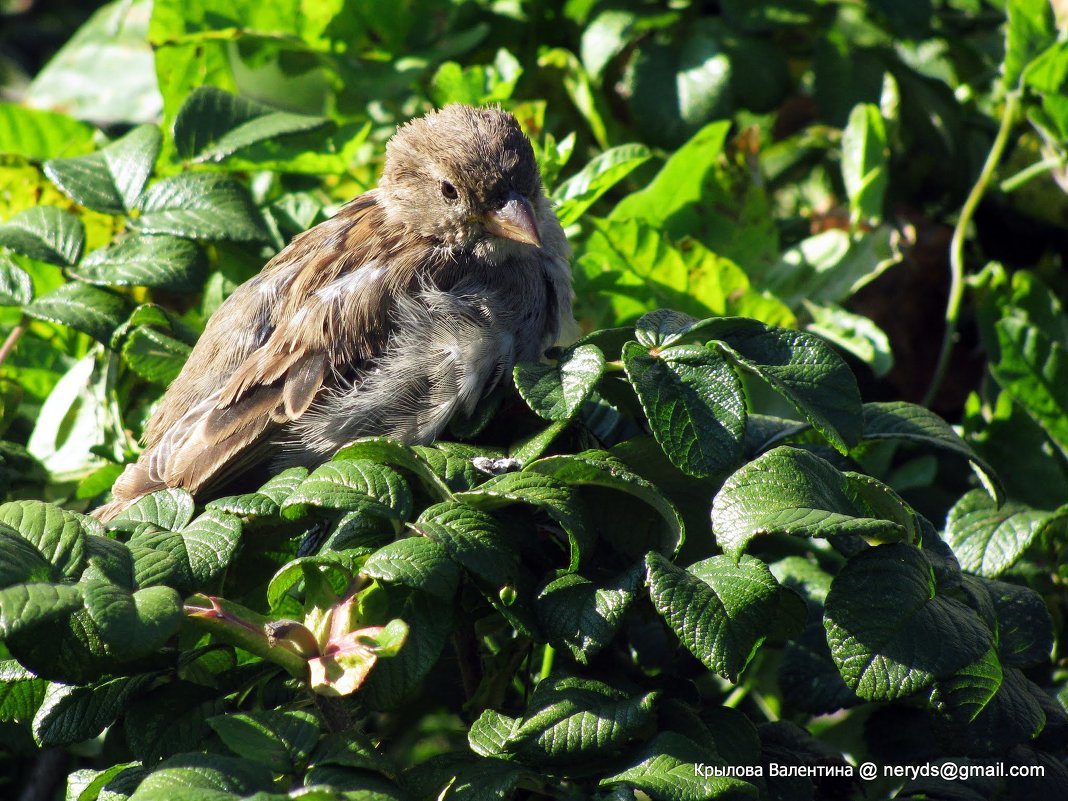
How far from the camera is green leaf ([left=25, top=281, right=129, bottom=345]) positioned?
2.10 meters

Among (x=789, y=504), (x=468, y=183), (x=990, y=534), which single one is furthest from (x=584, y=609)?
(x=468, y=183)

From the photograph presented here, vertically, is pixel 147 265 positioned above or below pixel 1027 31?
above

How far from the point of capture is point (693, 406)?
5.01 ft

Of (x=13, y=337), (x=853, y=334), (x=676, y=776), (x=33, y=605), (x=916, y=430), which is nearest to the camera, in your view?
(x=33, y=605)

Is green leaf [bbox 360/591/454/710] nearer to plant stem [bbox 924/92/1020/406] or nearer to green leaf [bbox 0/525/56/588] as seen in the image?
green leaf [bbox 0/525/56/588]

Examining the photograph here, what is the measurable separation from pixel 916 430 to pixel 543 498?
69 centimetres

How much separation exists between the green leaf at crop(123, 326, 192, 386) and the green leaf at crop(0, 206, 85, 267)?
0.23 metres

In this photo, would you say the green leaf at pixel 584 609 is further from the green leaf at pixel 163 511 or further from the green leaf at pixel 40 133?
the green leaf at pixel 40 133

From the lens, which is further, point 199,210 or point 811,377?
point 199,210

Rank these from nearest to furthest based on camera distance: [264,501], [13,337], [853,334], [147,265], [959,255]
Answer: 1. [264,501]
2. [147,265]
3. [13,337]
4. [853,334]
5. [959,255]

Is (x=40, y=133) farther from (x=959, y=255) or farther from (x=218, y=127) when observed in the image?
(x=959, y=255)

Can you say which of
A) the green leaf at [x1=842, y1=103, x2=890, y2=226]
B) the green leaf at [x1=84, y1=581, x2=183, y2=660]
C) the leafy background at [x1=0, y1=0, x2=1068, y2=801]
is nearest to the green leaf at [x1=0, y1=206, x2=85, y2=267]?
the leafy background at [x1=0, y1=0, x2=1068, y2=801]

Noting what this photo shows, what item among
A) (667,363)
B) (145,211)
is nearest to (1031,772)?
(667,363)

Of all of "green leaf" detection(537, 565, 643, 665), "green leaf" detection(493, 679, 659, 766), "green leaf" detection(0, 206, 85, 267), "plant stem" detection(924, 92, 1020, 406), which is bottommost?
"plant stem" detection(924, 92, 1020, 406)
